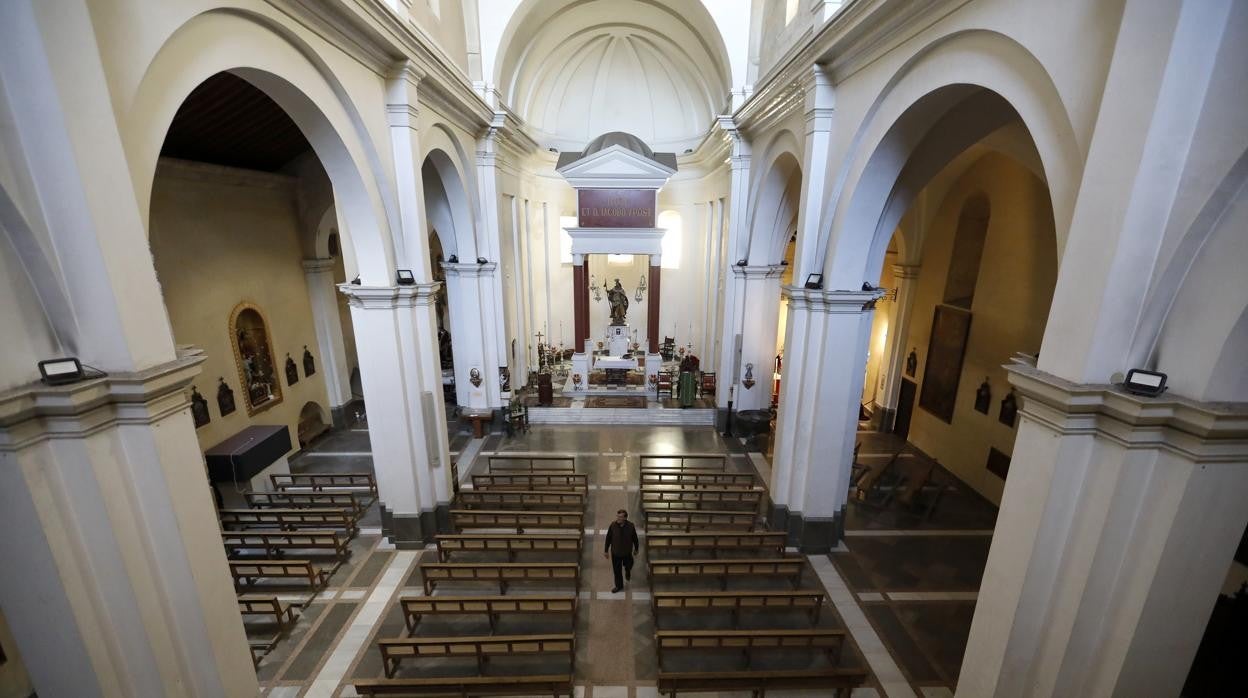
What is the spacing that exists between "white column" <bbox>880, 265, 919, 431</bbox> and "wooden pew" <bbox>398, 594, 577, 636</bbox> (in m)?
10.3

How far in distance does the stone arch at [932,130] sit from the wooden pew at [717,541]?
3.78 m

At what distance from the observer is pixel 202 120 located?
25.7 feet

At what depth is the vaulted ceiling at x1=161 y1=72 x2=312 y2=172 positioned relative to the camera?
24.1 feet

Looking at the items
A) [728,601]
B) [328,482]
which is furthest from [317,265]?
[728,601]

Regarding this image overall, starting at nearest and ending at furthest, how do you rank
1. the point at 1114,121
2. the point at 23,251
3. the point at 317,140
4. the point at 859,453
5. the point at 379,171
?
the point at 23,251
the point at 1114,121
the point at 317,140
the point at 379,171
the point at 859,453

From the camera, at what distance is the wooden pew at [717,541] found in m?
6.97

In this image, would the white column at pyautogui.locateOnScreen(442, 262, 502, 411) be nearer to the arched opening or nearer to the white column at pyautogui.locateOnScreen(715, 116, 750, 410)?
the white column at pyautogui.locateOnScreen(715, 116, 750, 410)

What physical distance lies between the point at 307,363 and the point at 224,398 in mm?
2642

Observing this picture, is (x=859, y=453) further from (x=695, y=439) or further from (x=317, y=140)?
(x=317, y=140)

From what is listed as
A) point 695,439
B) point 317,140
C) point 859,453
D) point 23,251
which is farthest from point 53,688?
point 859,453

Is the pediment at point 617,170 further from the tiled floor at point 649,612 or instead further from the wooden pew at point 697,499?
the wooden pew at point 697,499

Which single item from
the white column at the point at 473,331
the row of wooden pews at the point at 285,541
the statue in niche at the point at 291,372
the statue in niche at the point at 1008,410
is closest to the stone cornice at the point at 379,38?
the white column at the point at 473,331

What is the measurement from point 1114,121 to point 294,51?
259 inches

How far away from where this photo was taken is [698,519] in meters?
8.15
